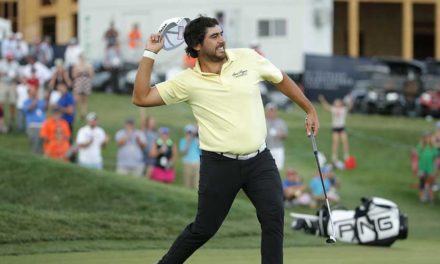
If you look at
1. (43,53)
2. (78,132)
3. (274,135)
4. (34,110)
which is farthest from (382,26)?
(274,135)

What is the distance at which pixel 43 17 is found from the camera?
6084cm

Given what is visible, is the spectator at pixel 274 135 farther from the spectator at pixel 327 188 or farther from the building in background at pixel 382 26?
the building in background at pixel 382 26

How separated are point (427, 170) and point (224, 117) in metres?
16.5

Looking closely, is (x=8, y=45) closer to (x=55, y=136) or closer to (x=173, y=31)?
(x=55, y=136)

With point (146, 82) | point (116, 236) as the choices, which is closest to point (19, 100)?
point (116, 236)

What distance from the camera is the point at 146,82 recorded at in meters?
8.99

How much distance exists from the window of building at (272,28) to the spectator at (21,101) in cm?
1876

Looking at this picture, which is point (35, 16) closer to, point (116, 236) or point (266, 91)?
point (266, 91)

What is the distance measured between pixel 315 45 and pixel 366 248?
111ft

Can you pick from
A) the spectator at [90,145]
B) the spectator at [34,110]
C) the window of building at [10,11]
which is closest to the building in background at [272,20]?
the window of building at [10,11]

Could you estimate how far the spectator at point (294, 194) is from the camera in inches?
902

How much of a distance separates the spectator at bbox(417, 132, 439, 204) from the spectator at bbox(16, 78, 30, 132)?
9538mm

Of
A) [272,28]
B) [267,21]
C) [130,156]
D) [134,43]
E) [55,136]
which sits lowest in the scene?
[130,156]

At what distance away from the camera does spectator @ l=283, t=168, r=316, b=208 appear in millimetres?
22906
